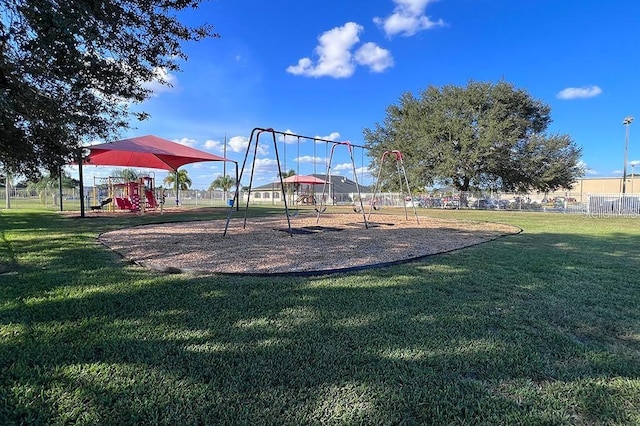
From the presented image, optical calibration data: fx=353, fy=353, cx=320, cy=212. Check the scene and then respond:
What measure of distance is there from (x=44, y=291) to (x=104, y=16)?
3.84m

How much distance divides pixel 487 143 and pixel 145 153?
2097 cm

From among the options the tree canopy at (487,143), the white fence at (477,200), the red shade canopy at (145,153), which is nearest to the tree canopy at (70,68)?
the red shade canopy at (145,153)

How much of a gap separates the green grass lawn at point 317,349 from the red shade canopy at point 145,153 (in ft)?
35.8

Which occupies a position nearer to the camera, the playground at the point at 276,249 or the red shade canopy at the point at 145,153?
the playground at the point at 276,249

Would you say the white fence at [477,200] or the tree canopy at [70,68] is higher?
the tree canopy at [70,68]

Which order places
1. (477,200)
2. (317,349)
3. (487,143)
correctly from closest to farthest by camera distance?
(317,349), (487,143), (477,200)

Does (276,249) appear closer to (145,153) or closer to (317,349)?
(317,349)

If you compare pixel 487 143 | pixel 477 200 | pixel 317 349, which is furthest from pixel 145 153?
pixel 477 200

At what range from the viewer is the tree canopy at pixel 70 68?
426 cm

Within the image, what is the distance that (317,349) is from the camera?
2127 millimetres

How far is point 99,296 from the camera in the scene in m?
3.06

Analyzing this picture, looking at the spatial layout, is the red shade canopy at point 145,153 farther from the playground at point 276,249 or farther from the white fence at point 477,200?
the playground at point 276,249

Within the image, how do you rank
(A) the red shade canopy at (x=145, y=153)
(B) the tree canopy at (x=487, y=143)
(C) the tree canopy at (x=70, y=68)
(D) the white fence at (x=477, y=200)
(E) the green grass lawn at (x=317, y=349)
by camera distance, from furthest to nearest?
(B) the tree canopy at (x=487, y=143)
(D) the white fence at (x=477, y=200)
(A) the red shade canopy at (x=145, y=153)
(C) the tree canopy at (x=70, y=68)
(E) the green grass lawn at (x=317, y=349)

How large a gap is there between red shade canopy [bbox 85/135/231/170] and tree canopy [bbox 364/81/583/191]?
13.3 meters
